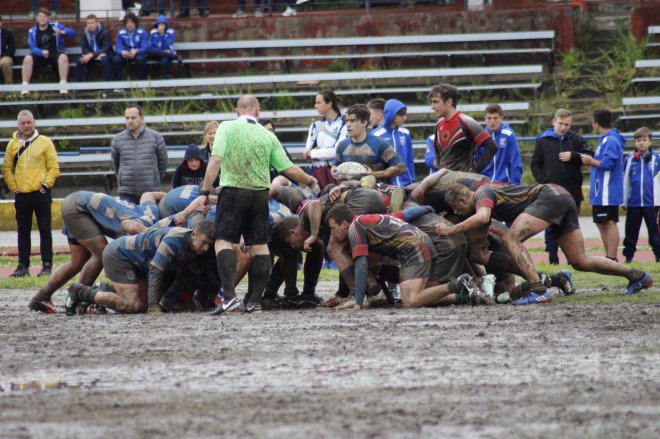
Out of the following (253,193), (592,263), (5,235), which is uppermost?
(253,193)

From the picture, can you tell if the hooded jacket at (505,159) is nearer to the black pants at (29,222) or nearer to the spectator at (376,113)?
the spectator at (376,113)

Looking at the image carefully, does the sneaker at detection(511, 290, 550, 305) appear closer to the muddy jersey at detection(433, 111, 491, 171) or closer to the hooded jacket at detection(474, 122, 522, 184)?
the muddy jersey at detection(433, 111, 491, 171)

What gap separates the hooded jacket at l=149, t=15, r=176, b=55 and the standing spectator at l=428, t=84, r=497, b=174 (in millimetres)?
14603

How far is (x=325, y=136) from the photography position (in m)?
14.4

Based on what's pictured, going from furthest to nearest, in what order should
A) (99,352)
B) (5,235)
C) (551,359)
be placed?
(5,235), (99,352), (551,359)

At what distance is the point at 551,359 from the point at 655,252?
8160 millimetres

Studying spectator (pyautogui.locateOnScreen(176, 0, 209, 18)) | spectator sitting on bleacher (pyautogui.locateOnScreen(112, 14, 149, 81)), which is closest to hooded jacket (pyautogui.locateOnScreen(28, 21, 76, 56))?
spectator sitting on bleacher (pyautogui.locateOnScreen(112, 14, 149, 81))

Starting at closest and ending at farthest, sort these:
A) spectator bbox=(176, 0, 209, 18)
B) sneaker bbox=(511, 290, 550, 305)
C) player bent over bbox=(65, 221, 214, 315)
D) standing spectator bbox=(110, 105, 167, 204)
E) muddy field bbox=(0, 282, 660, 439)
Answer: muddy field bbox=(0, 282, 660, 439) < player bent over bbox=(65, 221, 214, 315) < sneaker bbox=(511, 290, 550, 305) < standing spectator bbox=(110, 105, 167, 204) < spectator bbox=(176, 0, 209, 18)

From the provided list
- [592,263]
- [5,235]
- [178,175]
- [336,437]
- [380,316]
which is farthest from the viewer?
[5,235]

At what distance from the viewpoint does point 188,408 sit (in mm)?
6426

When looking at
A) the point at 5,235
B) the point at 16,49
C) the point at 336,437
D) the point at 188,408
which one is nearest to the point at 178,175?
the point at 188,408

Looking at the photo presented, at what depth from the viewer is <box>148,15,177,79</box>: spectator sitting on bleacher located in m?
26.1

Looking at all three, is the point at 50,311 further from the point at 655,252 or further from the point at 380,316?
the point at 655,252

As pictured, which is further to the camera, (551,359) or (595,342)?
(595,342)
